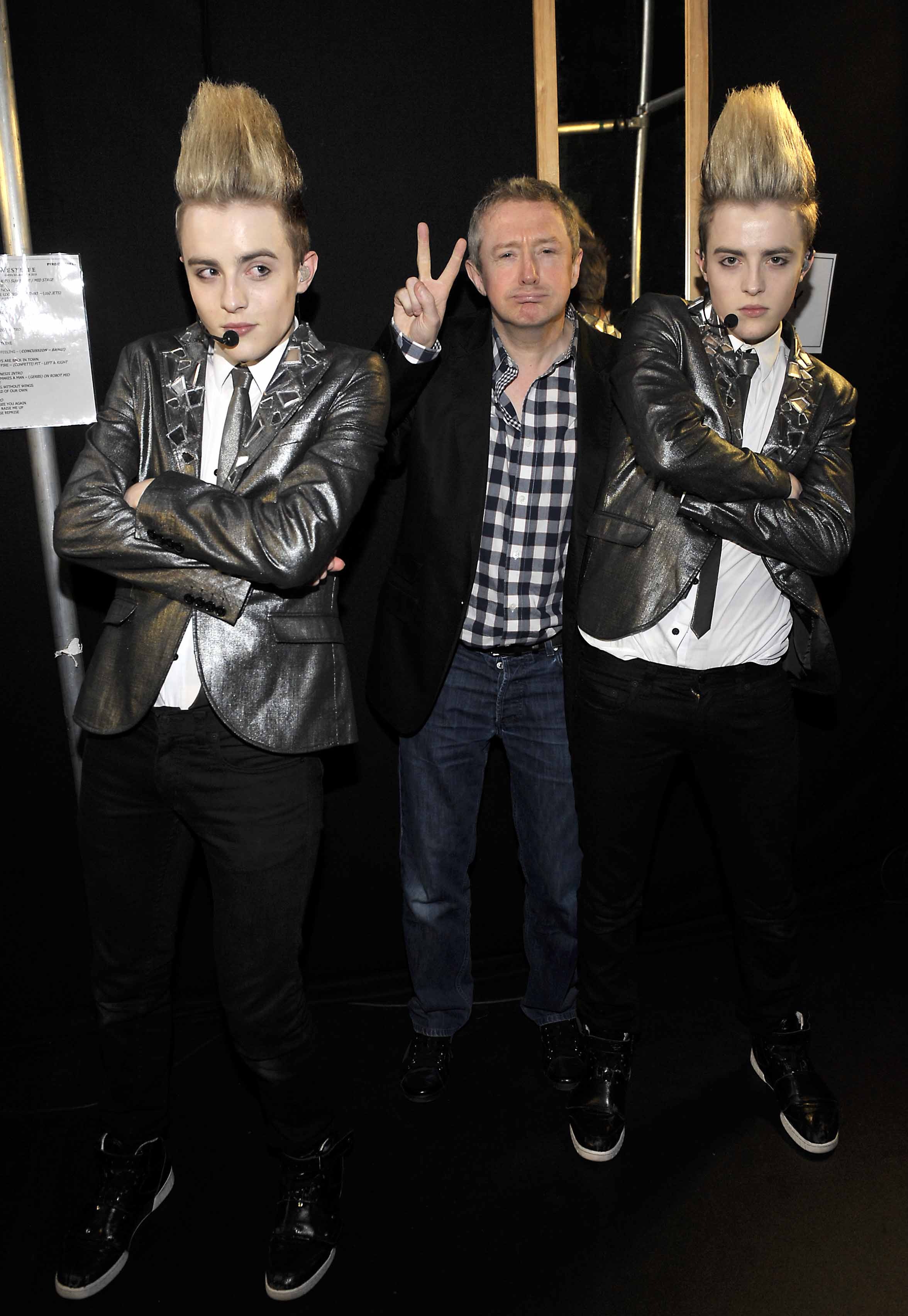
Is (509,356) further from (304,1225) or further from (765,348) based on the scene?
(304,1225)

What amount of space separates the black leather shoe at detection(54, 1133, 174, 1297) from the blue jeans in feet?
2.44

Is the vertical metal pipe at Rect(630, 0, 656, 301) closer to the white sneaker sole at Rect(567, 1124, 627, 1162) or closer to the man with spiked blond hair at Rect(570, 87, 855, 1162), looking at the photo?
the man with spiked blond hair at Rect(570, 87, 855, 1162)

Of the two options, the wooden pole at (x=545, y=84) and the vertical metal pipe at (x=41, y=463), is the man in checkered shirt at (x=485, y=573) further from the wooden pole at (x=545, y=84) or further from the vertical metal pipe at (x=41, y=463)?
the vertical metal pipe at (x=41, y=463)

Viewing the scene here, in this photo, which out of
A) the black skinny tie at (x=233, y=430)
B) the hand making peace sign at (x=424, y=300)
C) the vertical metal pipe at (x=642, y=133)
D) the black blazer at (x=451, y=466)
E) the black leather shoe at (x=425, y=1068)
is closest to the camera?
the black skinny tie at (x=233, y=430)

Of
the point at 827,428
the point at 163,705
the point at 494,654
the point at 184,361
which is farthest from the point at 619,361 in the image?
the point at 163,705

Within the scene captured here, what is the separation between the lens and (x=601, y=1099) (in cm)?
235

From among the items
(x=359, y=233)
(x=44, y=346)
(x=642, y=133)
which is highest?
(x=642, y=133)

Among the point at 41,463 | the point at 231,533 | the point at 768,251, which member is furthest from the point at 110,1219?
the point at 768,251

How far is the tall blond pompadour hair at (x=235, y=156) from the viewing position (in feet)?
5.84

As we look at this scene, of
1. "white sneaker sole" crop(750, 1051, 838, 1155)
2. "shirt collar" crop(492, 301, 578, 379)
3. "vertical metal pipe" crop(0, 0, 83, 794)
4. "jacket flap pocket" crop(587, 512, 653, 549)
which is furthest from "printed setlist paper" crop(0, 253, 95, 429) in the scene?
"white sneaker sole" crop(750, 1051, 838, 1155)

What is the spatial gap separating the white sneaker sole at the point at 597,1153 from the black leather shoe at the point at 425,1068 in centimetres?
38

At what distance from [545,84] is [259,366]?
1253mm

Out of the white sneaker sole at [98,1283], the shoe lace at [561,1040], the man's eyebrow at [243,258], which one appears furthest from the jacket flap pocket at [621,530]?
the white sneaker sole at [98,1283]

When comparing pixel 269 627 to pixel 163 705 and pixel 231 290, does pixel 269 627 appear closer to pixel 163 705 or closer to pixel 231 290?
pixel 163 705
